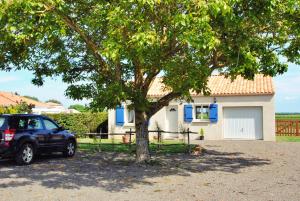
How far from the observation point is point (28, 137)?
48.6ft

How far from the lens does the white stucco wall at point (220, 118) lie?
2740cm

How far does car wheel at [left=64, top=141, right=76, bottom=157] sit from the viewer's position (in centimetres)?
Answer: 1706

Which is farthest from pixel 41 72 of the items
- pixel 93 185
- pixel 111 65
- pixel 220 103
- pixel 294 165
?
pixel 220 103

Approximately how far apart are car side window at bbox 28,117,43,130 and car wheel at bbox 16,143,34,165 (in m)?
0.71

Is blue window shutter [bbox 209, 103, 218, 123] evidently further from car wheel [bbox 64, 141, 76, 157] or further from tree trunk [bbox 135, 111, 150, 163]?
tree trunk [bbox 135, 111, 150, 163]

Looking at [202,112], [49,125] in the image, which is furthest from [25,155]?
[202,112]

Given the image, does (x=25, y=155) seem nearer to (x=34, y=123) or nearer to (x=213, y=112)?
(x=34, y=123)

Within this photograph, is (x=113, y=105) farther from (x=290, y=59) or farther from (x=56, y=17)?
(x=290, y=59)

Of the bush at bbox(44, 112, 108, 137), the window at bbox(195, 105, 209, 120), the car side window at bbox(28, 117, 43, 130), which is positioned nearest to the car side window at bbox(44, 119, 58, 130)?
the car side window at bbox(28, 117, 43, 130)

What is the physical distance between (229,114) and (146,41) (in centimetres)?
1995

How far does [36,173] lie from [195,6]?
255 inches

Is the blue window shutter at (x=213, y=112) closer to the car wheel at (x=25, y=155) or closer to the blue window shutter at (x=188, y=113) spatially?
the blue window shutter at (x=188, y=113)

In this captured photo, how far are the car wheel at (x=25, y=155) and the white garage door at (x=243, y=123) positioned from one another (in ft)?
54.0

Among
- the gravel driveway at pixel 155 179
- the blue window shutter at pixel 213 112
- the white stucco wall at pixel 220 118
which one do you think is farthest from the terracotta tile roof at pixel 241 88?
the gravel driveway at pixel 155 179
